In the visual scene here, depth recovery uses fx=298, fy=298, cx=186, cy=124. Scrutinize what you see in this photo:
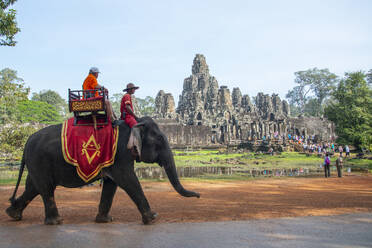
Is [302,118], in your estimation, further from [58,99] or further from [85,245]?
[85,245]

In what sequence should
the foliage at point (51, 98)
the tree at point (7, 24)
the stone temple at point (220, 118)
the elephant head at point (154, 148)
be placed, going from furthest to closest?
the foliage at point (51, 98) → the stone temple at point (220, 118) → the tree at point (7, 24) → the elephant head at point (154, 148)

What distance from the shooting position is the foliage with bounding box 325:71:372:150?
30266 millimetres

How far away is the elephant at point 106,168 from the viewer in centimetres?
545

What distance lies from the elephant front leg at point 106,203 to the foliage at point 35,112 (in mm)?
48677

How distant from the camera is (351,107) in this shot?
32.9 meters

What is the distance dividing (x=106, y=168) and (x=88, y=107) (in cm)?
118

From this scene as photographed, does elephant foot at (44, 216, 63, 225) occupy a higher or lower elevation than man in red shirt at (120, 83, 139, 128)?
lower

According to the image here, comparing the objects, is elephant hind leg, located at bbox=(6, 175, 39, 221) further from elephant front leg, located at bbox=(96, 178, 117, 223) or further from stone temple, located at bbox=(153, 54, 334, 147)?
stone temple, located at bbox=(153, 54, 334, 147)

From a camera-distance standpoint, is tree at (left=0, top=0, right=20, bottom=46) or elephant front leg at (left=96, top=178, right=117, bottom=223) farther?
tree at (left=0, top=0, right=20, bottom=46)

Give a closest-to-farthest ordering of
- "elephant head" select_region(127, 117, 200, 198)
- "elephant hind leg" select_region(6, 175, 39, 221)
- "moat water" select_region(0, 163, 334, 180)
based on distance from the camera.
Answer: "elephant head" select_region(127, 117, 200, 198), "elephant hind leg" select_region(6, 175, 39, 221), "moat water" select_region(0, 163, 334, 180)

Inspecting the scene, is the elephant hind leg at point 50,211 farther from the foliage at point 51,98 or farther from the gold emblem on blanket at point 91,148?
the foliage at point 51,98

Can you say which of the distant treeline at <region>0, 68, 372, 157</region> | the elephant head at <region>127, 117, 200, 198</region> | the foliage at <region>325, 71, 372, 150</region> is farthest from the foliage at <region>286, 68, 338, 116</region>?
the elephant head at <region>127, 117, 200, 198</region>

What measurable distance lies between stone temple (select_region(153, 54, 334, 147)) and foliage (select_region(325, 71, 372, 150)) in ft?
43.5

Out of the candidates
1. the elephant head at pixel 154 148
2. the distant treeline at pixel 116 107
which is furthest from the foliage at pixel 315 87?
the elephant head at pixel 154 148
